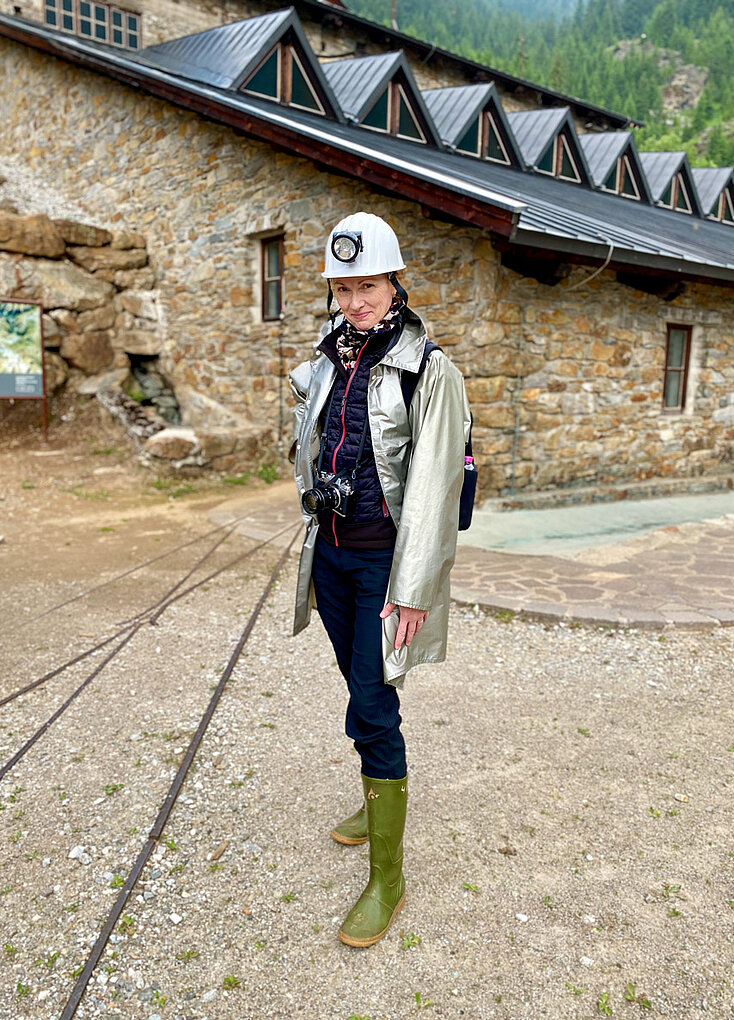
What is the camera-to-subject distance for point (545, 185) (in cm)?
1165

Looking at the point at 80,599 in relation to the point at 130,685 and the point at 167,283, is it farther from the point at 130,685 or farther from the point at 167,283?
the point at 167,283

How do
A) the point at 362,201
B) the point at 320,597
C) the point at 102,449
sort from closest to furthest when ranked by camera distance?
the point at 320,597 → the point at 362,201 → the point at 102,449

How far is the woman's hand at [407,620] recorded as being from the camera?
6.57 ft

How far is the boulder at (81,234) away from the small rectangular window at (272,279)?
2.93 m

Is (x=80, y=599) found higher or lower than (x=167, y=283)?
lower

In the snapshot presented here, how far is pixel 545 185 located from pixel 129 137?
6.61 metres

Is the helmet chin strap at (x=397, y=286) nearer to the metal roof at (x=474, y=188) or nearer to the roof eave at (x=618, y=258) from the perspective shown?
the metal roof at (x=474, y=188)

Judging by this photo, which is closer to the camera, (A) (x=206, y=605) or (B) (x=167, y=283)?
(A) (x=206, y=605)

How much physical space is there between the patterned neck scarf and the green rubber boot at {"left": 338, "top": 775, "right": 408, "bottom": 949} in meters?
1.24

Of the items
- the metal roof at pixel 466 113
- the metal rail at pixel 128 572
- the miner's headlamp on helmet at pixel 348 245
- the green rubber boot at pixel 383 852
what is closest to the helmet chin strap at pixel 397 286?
the miner's headlamp on helmet at pixel 348 245

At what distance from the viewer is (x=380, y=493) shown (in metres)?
2.08

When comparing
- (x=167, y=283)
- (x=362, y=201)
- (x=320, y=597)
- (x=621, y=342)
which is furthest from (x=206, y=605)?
(x=167, y=283)

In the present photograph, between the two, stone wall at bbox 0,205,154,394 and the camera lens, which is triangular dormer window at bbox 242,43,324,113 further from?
the camera lens

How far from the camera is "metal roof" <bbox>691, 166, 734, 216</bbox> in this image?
16.3 m
